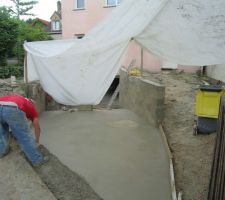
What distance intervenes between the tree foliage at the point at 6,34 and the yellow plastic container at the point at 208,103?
10.7 metres

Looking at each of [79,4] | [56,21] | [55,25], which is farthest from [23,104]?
[55,25]

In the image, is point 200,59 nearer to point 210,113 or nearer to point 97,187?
point 210,113

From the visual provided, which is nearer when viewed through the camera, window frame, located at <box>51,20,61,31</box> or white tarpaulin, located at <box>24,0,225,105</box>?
white tarpaulin, located at <box>24,0,225,105</box>

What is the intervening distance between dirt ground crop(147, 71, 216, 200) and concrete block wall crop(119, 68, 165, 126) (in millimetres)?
359

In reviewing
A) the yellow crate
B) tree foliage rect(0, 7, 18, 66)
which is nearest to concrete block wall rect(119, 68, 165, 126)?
the yellow crate

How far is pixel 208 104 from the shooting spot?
6.45 metres

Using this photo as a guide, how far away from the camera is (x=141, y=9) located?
14.8ft

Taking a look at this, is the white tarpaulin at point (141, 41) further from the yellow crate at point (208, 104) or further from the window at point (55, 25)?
the window at point (55, 25)

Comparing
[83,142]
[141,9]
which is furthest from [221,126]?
[83,142]

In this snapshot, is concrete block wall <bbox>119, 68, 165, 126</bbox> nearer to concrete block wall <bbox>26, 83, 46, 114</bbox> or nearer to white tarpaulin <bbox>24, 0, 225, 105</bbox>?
white tarpaulin <bbox>24, 0, 225, 105</bbox>

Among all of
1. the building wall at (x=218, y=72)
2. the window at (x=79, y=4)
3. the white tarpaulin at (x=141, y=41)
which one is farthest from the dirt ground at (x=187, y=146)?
the window at (x=79, y=4)

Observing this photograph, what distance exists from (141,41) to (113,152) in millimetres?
2754

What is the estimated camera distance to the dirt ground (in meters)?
4.86

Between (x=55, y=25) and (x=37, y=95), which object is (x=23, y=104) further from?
(x=55, y=25)
